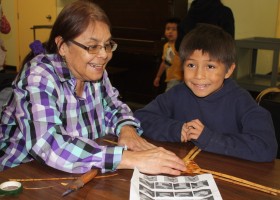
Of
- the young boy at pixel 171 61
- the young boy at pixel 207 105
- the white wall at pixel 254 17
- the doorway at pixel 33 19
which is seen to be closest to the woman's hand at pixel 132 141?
the young boy at pixel 207 105

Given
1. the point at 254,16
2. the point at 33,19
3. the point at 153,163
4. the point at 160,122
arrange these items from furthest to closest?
the point at 33,19, the point at 254,16, the point at 160,122, the point at 153,163

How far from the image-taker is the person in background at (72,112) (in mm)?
1185

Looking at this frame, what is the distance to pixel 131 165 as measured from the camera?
1.18 meters

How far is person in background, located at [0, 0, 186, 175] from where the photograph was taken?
118 cm

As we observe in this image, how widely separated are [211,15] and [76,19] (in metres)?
2.01

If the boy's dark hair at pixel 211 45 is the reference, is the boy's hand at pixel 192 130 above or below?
below

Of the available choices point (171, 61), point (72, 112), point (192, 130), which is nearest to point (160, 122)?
point (192, 130)

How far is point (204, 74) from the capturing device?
1.64 meters

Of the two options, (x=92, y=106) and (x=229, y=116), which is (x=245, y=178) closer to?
(x=229, y=116)

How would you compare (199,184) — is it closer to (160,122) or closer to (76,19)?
(160,122)

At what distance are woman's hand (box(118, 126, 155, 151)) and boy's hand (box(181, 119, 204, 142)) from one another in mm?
158

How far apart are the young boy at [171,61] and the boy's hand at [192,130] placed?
241 cm

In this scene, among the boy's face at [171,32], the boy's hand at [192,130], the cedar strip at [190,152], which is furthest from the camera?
the boy's face at [171,32]

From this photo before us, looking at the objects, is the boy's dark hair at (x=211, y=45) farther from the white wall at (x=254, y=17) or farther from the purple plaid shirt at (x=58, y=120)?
the white wall at (x=254, y=17)
